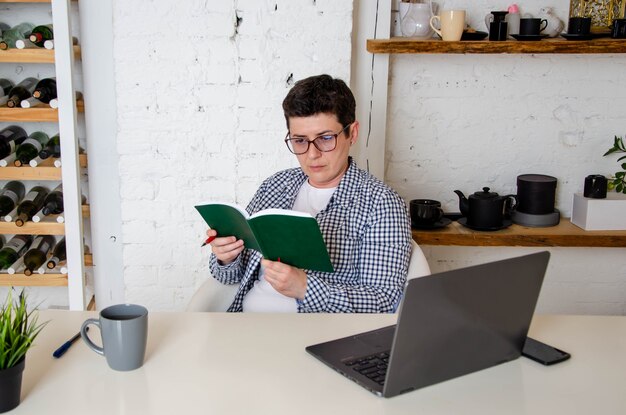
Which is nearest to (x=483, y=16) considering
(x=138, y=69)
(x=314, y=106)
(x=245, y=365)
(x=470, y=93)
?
(x=470, y=93)

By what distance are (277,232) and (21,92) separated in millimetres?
1644

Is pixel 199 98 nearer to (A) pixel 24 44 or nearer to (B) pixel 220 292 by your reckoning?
(A) pixel 24 44

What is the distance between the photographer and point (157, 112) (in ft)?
9.46

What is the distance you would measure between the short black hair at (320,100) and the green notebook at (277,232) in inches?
17.1

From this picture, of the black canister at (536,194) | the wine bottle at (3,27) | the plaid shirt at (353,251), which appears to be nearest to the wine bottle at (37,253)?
the wine bottle at (3,27)

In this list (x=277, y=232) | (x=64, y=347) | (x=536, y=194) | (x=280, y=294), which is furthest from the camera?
(x=536, y=194)

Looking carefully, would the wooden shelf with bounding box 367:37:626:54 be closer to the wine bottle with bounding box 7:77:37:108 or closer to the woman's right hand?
the woman's right hand

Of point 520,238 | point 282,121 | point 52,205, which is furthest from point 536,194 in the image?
point 52,205

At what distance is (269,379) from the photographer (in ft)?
4.66

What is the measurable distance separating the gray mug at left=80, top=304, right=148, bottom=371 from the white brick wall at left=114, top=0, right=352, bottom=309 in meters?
1.50

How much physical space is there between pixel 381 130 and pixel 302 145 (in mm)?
909

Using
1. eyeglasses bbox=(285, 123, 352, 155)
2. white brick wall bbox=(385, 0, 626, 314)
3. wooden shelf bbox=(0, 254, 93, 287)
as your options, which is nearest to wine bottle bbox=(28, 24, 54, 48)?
wooden shelf bbox=(0, 254, 93, 287)

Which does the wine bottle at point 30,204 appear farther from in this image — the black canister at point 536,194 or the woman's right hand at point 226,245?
the black canister at point 536,194

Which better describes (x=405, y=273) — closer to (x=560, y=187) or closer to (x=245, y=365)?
(x=245, y=365)
